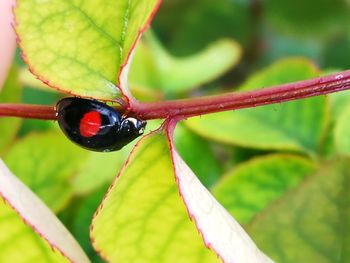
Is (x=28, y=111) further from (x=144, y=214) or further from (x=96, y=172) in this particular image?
(x=96, y=172)

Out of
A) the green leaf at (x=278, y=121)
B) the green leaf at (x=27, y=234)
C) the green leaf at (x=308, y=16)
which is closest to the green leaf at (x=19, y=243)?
the green leaf at (x=27, y=234)

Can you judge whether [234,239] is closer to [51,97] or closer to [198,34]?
[51,97]

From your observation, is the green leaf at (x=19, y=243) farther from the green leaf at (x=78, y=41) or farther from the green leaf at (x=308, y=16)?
the green leaf at (x=308, y=16)

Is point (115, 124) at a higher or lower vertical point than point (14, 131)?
higher

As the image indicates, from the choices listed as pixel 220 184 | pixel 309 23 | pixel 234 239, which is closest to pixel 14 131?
pixel 220 184

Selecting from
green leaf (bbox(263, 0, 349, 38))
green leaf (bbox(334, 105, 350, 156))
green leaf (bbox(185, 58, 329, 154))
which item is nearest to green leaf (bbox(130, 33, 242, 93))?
green leaf (bbox(185, 58, 329, 154))

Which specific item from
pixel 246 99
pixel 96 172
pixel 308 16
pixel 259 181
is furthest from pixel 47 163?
pixel 308 16
